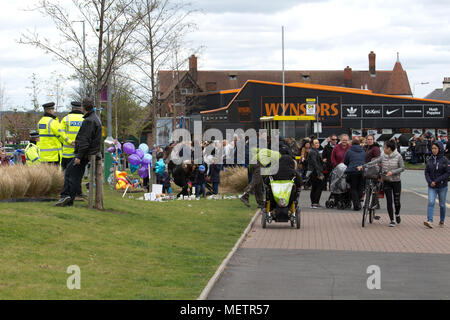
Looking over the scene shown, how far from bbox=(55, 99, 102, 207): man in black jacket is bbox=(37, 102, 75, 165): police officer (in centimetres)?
113

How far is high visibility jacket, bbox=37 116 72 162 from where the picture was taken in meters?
15.2

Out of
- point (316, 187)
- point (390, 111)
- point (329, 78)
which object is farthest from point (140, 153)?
point (329, 78)

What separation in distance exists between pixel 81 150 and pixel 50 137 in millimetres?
2644

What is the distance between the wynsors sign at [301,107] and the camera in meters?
59.1

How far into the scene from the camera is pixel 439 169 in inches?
603

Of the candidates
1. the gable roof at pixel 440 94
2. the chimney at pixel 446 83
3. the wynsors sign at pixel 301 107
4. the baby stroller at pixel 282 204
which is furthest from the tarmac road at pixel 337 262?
the chimney at pixel 446 83

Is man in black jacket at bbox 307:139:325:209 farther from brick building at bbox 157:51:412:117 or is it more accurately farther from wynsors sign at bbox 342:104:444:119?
brick building at bbox 157:51:412:117

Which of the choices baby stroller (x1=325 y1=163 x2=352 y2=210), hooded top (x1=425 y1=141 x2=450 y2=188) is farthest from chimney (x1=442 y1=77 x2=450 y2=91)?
hooded top (x1=425 y1=141 x2=450 y2=188)
